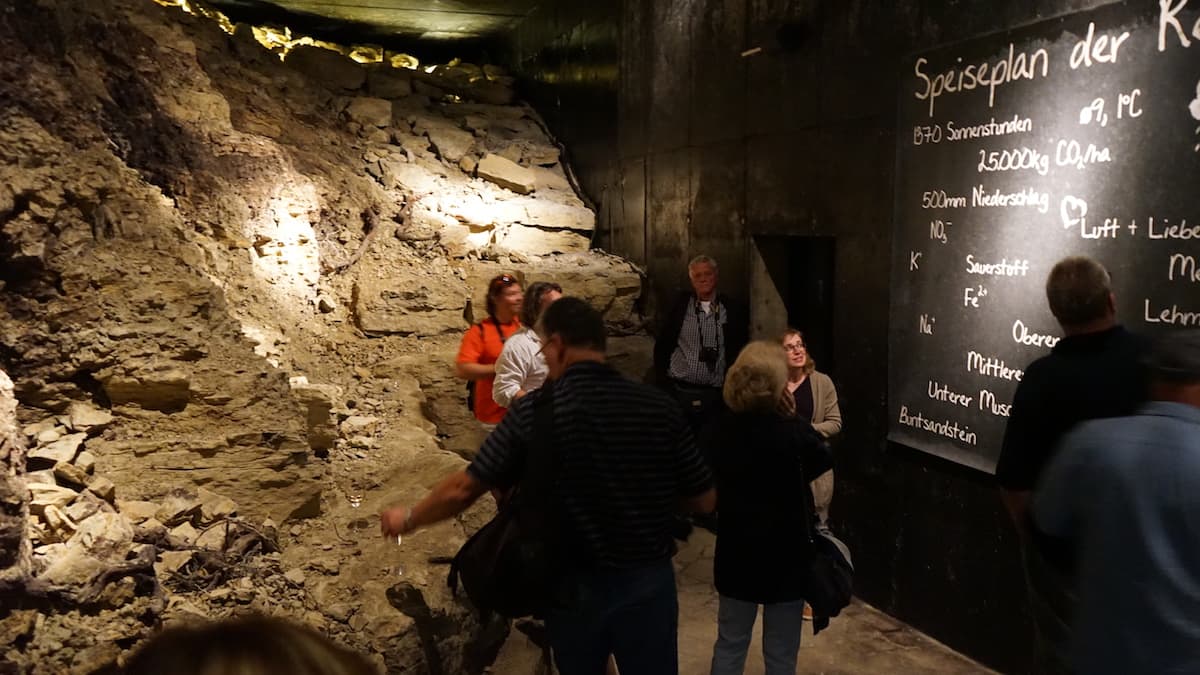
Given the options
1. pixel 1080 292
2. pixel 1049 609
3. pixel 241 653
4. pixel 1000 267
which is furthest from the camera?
pixel 1000 267

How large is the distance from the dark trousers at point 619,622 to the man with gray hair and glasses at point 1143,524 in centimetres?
127

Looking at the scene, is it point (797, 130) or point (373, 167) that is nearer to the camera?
point (797, 130)

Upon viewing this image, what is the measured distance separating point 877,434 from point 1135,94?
2.33 metres

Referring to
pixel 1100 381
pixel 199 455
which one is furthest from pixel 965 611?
pixel 199 455

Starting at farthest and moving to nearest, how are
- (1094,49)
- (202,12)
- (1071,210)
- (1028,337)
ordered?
(202,12) < (1028,337) < (1071,210) < (1094,49)

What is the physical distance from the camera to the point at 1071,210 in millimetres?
3982

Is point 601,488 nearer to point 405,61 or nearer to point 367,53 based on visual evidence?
point 367,53

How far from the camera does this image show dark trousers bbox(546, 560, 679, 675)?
291 centimetres

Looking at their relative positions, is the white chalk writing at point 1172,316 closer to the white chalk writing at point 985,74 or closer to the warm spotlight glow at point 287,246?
the white chalk writing at point 985,74

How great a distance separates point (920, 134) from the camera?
15.7ft

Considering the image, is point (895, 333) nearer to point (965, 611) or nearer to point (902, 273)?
point (902, 273)

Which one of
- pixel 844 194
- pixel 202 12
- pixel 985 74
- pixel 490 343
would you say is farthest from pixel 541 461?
pixel 202 12

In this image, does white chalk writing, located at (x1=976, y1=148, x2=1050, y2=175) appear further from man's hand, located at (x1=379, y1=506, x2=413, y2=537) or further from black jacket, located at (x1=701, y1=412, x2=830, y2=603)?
man's hand, located at (x1=379, y1=506, x2=413, y2=537)

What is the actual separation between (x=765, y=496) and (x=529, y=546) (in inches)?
40.1
